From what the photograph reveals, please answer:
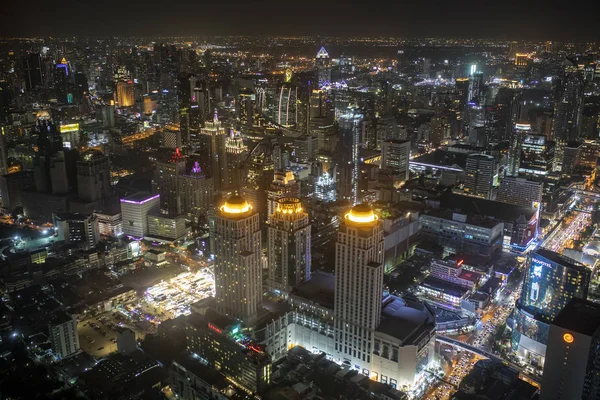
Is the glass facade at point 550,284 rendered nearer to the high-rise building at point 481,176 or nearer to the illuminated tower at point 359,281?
the illuminated tower at point 359,281

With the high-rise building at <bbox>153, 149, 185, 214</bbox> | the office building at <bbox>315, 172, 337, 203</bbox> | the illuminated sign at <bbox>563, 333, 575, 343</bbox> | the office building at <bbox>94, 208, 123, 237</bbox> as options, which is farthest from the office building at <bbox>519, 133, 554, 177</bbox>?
the office building at <bbox>94, 208, 123, 237</bbox>

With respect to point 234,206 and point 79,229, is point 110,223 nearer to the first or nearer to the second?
point 79,229

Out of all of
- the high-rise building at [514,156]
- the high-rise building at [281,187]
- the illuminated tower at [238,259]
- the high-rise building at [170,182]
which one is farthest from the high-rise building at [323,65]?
the illuminated tower at [238,259]

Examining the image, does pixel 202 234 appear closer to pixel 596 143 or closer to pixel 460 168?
pixel 460 168

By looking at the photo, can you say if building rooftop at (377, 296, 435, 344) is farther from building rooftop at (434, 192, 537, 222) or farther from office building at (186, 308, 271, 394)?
building rooftop at (434, 192, 537, 222)

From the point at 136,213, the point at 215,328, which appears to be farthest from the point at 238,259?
the point at 136,213
